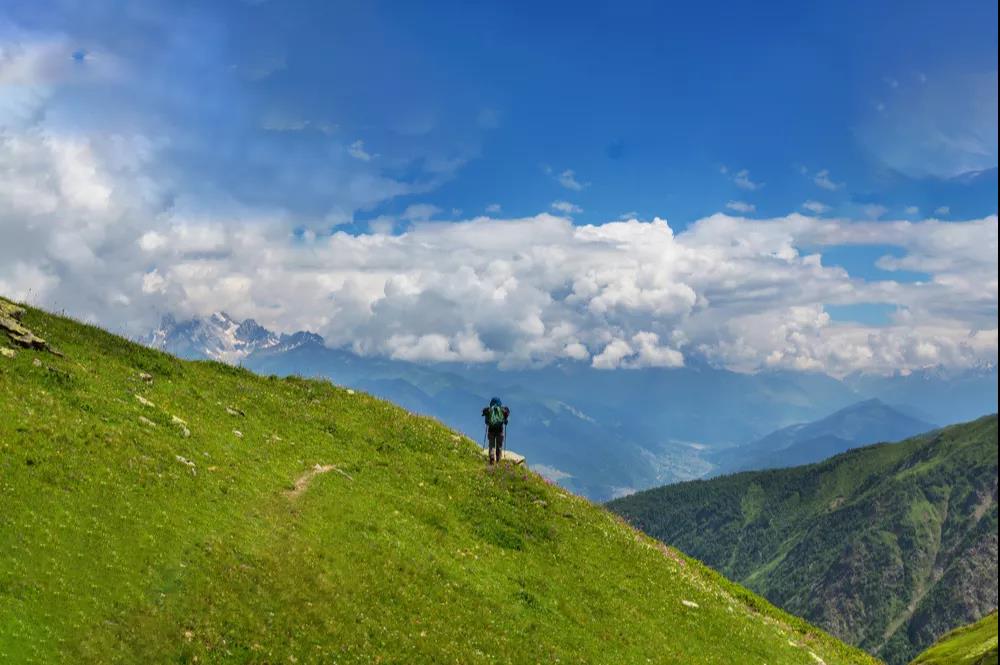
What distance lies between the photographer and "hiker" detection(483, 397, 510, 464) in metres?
43.1

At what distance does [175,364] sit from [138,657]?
27.0 metres

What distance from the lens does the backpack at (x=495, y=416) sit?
43094 mm

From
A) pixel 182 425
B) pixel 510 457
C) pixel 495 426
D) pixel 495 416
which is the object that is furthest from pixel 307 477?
pixel 510 457

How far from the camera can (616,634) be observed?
95.3 feet

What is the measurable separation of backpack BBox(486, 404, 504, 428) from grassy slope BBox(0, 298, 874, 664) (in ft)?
10.1

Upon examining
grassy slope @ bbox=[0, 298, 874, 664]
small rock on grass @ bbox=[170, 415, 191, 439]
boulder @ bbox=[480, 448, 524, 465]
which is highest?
boulder @ bbox=[480, 448, 524, 465]

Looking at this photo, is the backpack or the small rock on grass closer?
the small rock on grass

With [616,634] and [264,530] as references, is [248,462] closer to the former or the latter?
[264,530]

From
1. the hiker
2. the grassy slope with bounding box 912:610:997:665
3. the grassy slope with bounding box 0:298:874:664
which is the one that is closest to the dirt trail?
the grassy slope with bounding box 0:298:874:664

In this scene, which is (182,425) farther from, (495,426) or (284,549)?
(495,426)

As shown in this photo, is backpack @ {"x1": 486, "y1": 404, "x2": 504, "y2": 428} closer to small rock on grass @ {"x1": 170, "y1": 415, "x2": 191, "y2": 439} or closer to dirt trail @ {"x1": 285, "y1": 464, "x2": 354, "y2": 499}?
dirt trail @ {"x1": 285, "y1": 464, "x2": 354, "y2": 499}

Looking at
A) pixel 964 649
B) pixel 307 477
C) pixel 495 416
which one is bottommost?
pixel 964 649

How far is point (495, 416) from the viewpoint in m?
43.4

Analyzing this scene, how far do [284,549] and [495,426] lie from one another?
19.1 m
